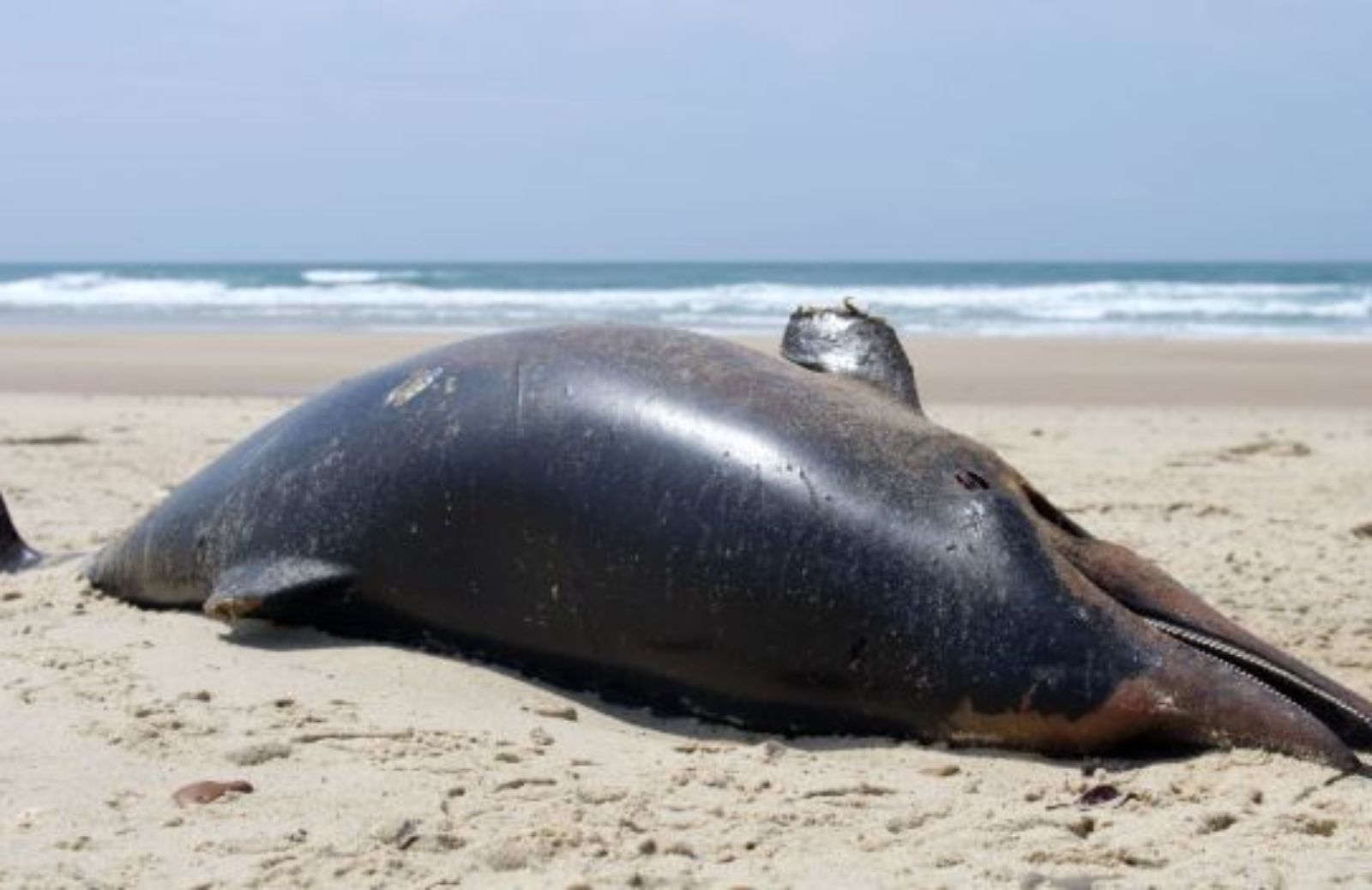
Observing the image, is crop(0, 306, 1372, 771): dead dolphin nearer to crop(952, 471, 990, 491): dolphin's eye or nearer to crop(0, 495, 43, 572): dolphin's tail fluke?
crop(952, 471, 990, 491): dolphin's eye

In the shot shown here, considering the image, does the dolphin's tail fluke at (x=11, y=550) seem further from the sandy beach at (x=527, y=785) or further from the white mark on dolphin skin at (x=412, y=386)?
the white mark on dolphin skin at (x=412, y=386)

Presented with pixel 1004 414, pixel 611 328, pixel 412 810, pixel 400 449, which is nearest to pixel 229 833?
pixel 412 810

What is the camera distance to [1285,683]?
377 cm

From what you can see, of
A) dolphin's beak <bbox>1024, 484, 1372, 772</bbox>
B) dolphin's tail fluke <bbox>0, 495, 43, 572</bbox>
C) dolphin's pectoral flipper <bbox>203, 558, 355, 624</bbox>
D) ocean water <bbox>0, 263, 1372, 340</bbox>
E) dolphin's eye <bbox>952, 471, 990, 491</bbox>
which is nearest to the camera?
dolphin's beak <bbox>1024, 484, 1372, 772</bbox>

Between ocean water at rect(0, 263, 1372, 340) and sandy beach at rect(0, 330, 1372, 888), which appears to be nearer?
sandy beach at rect(0, 330, 1372, 888)

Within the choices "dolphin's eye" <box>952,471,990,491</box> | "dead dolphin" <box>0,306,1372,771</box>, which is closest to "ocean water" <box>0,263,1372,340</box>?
"dead dolphin" <box>0,306,1372,771</box>

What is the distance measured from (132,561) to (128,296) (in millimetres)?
38209

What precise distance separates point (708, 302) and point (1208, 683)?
35444 mm

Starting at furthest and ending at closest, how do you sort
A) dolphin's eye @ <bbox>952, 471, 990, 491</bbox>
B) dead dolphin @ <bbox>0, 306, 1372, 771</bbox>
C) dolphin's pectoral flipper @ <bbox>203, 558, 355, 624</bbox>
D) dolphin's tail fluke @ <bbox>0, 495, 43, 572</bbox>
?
dolphin's tail fluke @ <bbox>0, 495, 43, 572</bbox>
dolphin's pectoral flipper @ <bbox>203, 558, 355, 624</bbox>
dolphin's eye @ <bbox>952, 471, 990, 491</bbox>
dead dolphin @ <bbox>0, 306, 1372, 771</bbox>

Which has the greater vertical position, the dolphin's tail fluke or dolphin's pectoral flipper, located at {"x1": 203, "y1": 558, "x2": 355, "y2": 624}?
dolphin's pectoral flipper, located at {"x1": 203, "y1": 558, "x2": 355, "y2": 624}

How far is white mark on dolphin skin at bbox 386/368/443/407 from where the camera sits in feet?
15.3

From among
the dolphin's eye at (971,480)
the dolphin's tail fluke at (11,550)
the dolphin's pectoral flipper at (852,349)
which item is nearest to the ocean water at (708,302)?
the dolphin's tail fluke at (11,550)

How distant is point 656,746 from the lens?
156 inches

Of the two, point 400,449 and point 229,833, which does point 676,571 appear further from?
point 229,833
